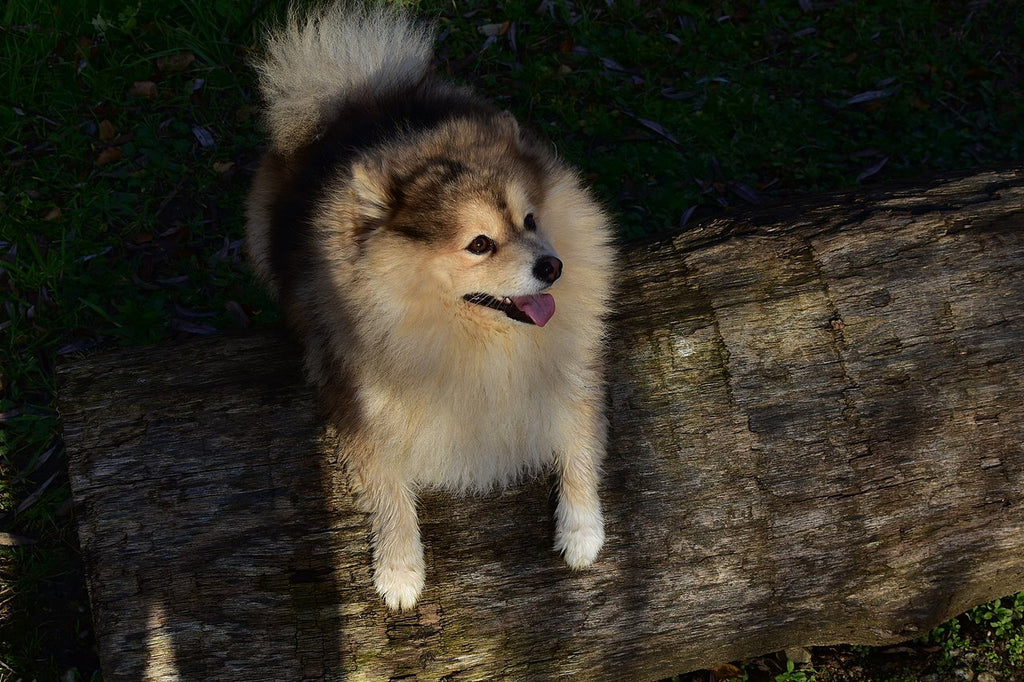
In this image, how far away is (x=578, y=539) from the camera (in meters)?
2.73

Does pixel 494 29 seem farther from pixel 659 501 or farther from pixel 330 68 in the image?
pixel 659 501

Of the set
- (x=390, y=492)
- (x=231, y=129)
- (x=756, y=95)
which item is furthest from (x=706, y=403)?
(x=231, y=129)

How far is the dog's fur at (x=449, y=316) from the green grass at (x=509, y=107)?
1.67 meters

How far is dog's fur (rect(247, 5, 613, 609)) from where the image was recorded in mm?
2529

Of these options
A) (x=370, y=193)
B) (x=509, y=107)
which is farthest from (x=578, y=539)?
(x=509, y=107)

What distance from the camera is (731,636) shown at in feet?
9.40

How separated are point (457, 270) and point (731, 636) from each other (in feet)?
5.34

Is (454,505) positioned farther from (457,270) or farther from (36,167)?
(36,167)

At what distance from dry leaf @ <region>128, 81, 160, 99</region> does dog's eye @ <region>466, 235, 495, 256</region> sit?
3.53 m

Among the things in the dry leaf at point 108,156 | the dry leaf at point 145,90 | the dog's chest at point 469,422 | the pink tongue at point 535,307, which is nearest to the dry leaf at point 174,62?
the dry leaf at point 145,90

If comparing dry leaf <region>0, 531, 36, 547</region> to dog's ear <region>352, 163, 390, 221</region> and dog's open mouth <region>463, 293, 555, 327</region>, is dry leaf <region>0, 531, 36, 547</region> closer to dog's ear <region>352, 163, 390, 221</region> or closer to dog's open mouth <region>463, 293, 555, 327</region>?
dog's ear <region>352, 163, 390, 221</region>

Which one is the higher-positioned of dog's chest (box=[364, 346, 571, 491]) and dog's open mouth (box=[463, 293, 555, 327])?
dog's open mouth (box=[463, 293, 555, 327])

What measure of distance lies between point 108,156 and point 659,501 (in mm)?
3942

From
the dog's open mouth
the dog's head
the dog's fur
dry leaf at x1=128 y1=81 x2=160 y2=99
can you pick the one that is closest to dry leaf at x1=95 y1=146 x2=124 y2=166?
dry leaf at x1=128 y1=81 x2=160 y2=99
